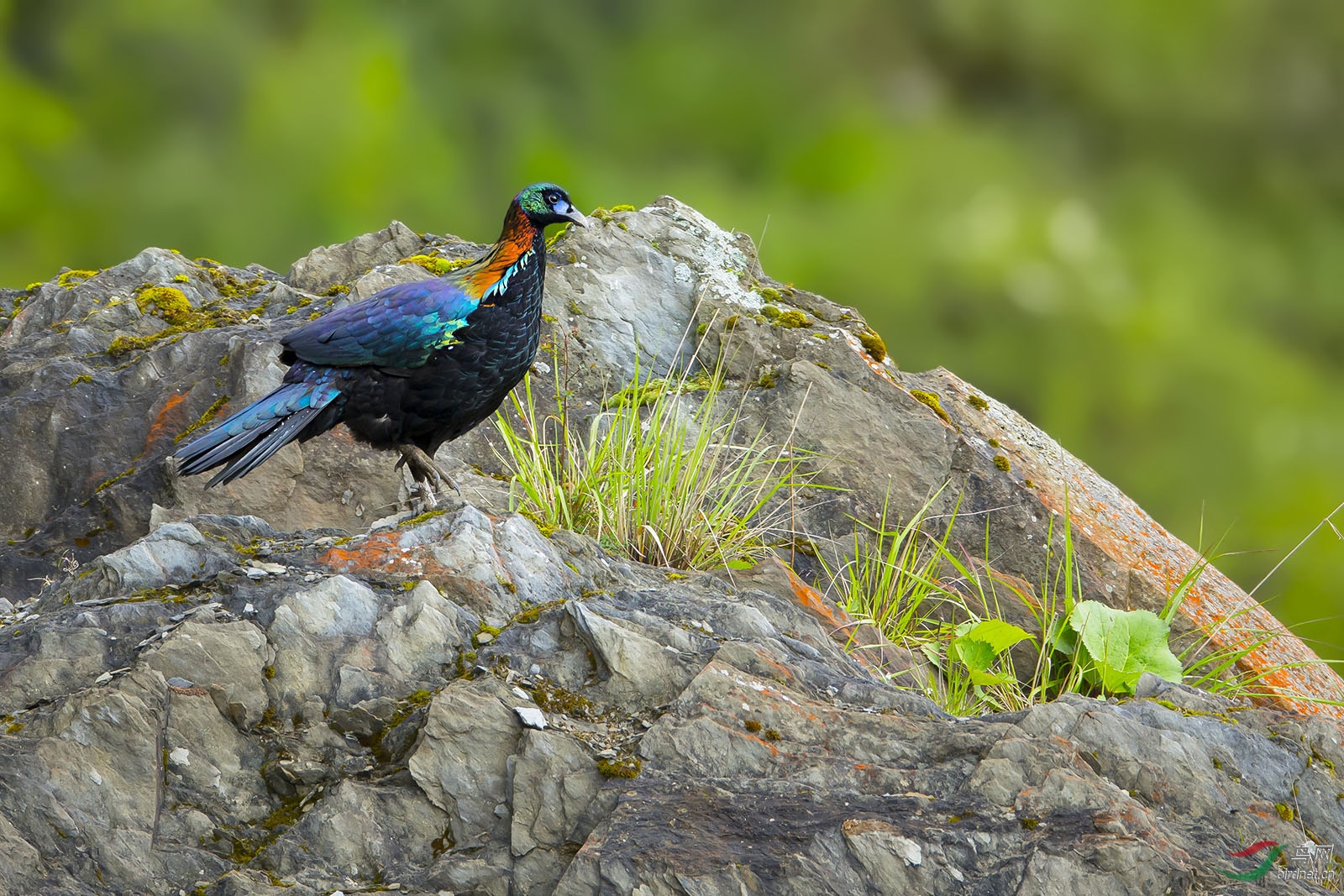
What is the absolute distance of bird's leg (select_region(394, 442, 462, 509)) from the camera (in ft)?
12.8

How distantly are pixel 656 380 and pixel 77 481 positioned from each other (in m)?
2.03

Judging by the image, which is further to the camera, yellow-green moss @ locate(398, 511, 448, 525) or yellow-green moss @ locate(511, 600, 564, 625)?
yellow-green moss @ locate(398, 511, 448, 525)

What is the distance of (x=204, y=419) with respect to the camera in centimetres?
439

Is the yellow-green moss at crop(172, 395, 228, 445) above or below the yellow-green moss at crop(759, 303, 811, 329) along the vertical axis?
below

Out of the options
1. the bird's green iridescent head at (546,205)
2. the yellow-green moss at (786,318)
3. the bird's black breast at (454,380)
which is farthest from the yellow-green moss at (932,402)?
the bird's black breast at (454,380)

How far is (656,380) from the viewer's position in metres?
4.79

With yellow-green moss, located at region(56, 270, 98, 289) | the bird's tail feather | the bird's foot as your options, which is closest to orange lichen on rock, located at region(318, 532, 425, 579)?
the bird's tail feather

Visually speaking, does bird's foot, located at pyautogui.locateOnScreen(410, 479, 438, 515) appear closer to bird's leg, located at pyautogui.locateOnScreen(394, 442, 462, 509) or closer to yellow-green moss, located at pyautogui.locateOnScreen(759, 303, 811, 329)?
bird's leg, located at pyautogui.locateOnScreen(394, 442, 462, 509)

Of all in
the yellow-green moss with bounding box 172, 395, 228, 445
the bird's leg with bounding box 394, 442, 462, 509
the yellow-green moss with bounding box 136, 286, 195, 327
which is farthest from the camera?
the yellow-green moss with bounding box 136, 286, 195, 327

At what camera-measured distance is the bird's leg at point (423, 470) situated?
3.91 meters

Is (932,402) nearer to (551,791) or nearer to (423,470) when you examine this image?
(423,470)

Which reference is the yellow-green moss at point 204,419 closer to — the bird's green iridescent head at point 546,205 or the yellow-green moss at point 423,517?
the bird's green iridescent head at point 546,205

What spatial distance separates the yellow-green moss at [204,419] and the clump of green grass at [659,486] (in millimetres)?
969

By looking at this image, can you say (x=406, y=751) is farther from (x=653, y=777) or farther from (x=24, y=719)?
(x=24, y=719)
